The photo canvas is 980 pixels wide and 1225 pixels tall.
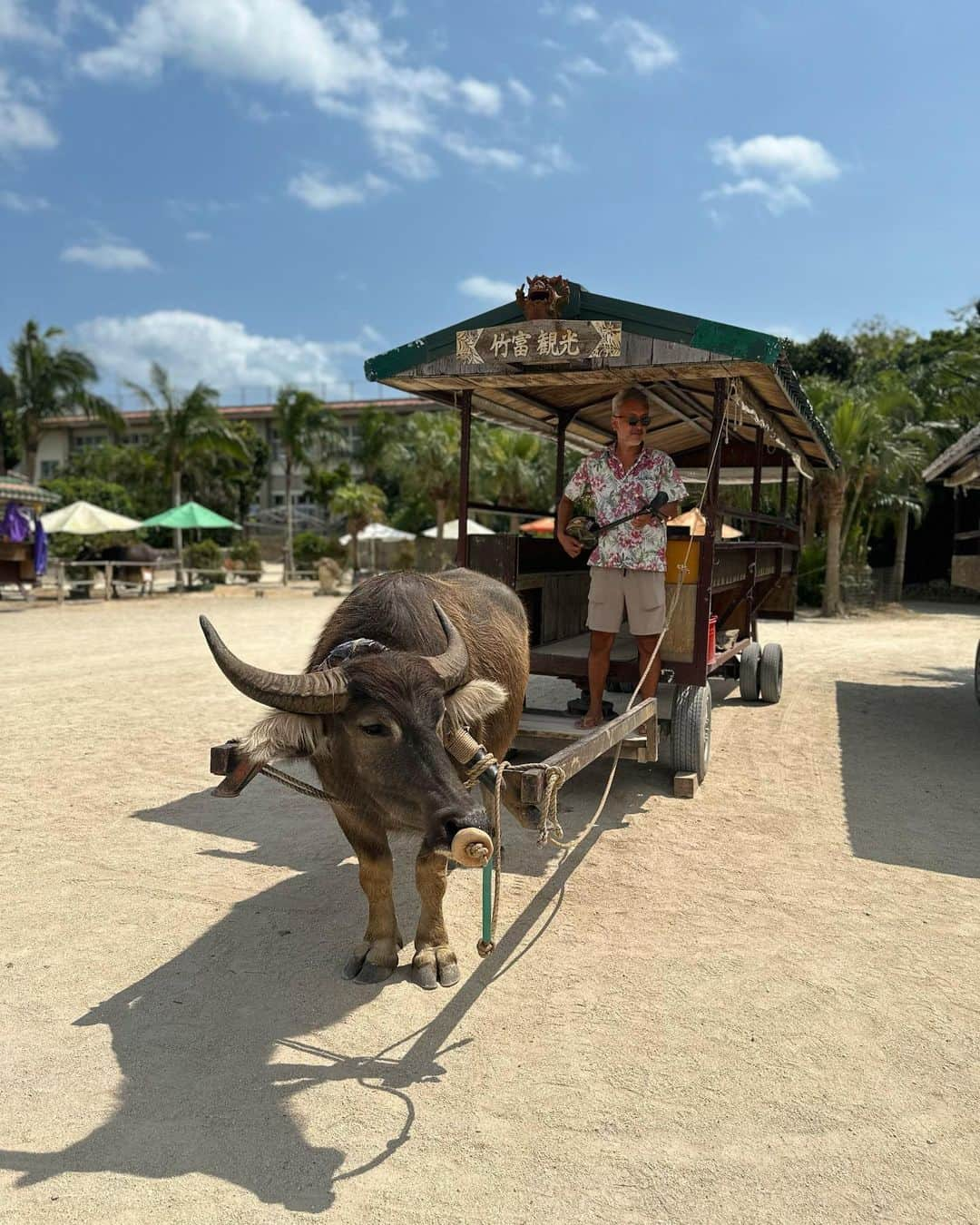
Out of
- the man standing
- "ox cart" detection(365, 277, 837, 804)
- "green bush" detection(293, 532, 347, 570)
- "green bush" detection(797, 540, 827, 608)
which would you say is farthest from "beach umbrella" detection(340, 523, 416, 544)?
the man standing

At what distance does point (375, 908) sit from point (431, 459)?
24835 millimetres

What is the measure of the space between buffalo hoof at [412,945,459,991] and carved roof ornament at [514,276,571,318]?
11.9ft

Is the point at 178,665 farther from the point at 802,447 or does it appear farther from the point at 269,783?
the point at 802,447

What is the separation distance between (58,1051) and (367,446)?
115ft

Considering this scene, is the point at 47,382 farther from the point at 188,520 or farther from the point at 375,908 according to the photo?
the point at 375,908

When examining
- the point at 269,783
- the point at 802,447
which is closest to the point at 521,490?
the point at 802,447

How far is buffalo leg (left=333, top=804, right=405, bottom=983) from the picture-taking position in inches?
138

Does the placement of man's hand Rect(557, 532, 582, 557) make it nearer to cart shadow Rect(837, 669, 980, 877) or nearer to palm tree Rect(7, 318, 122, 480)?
cart shadow Rect(837, 669, 980, 877)

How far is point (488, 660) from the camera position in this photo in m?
4.15

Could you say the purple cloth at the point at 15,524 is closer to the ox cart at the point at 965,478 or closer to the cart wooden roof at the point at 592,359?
the cart wooden roof at the point at 592,359

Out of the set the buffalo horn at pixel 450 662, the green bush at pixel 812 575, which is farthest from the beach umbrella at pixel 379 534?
the buffalo horn at pixel 450 662

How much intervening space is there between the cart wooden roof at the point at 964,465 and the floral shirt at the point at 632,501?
4.42 meters

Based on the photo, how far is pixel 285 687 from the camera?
2893mm

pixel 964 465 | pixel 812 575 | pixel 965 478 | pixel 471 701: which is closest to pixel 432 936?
pixel 471 701
